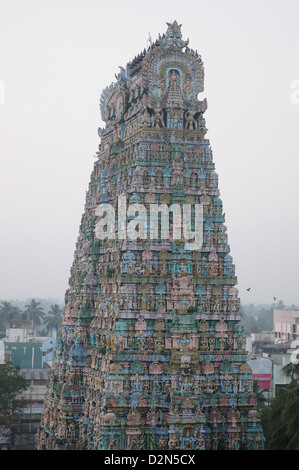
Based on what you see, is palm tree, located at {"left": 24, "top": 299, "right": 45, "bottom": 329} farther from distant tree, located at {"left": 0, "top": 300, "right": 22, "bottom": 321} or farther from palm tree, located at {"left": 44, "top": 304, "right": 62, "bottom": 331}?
palm tree, located at {"left": 44, "top": 304, "right": 62, "bottom": 331}

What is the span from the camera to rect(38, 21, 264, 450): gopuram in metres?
28.9

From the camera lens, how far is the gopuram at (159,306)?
28.9m

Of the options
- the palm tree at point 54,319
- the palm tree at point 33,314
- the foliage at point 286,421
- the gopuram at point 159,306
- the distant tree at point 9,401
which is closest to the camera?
the foliage at point 286,421

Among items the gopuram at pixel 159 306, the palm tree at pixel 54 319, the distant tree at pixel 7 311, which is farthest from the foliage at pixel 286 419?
the distant tree at pixel 7 311

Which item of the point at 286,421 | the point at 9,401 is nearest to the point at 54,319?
the point at 9,401

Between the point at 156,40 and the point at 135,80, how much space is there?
1872 millimetres

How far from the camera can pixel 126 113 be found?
34250 mm

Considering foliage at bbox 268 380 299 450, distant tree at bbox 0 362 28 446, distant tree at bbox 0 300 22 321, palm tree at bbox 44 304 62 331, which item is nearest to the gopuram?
foliage at bbox 268 380 299 450

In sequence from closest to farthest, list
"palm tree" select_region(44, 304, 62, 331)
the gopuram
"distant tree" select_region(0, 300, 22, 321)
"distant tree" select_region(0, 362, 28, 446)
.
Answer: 1. the gopuram
2. "distant tree" select_region(0, 362, 28, 446)
3. "palm tree" select_region(44, 304, 62, 331)
4. "distant tree" select_region(0, 300, 22, 321)

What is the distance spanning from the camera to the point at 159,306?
2991 centimetres

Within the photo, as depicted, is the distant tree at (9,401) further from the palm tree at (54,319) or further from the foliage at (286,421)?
the palm tree at (54,319)

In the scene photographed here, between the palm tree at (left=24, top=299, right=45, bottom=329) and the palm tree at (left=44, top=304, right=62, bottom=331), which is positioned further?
the palm tree at (left=24, top=299, right=45, bottom=329)
